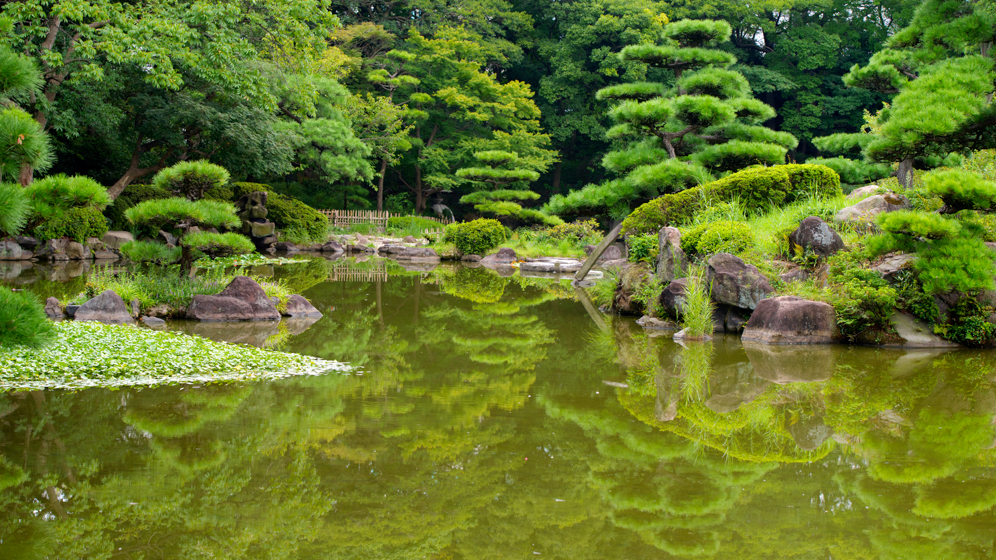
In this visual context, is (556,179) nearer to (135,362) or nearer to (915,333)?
(915,333)

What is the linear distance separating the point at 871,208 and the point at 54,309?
9.58m

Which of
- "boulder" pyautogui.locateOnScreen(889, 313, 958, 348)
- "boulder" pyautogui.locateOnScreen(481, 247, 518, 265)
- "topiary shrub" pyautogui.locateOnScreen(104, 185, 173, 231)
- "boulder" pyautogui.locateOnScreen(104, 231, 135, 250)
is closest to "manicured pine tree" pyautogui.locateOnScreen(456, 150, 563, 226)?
"boulder" pyautogui.locateOnScreen(481, 247, 518, 265)

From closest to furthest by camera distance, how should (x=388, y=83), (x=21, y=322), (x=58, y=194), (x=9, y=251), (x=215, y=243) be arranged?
(x=21, y=322) → (x=58, y=194) → (x=215, y=243) → (x=9, y=251) → (x=388, y=83)

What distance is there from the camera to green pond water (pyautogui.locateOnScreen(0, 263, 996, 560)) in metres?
2.68

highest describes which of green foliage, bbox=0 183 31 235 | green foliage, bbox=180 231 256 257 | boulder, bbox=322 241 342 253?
green foliage, bbox=0 183 31 235

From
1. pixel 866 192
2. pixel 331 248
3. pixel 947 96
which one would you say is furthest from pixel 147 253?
pixel 331 248

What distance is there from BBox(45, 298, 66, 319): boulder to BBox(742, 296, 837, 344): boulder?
7407 millimetres

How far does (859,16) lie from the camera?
1241 inches

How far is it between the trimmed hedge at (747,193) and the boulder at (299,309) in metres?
4.59

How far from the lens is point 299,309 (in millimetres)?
8672

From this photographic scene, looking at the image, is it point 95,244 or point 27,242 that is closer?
point 27,242

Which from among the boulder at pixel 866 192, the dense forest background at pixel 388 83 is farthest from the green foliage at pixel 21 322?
the dense forest background at pixel 388 83

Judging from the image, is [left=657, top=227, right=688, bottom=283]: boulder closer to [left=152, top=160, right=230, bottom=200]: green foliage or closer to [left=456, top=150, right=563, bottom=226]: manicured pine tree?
[left=152, top=160, right=230, bottom=200]: green foliage

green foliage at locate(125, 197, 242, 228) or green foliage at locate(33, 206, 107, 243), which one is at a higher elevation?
green foliage at locate(125, 197, 242, 228)
